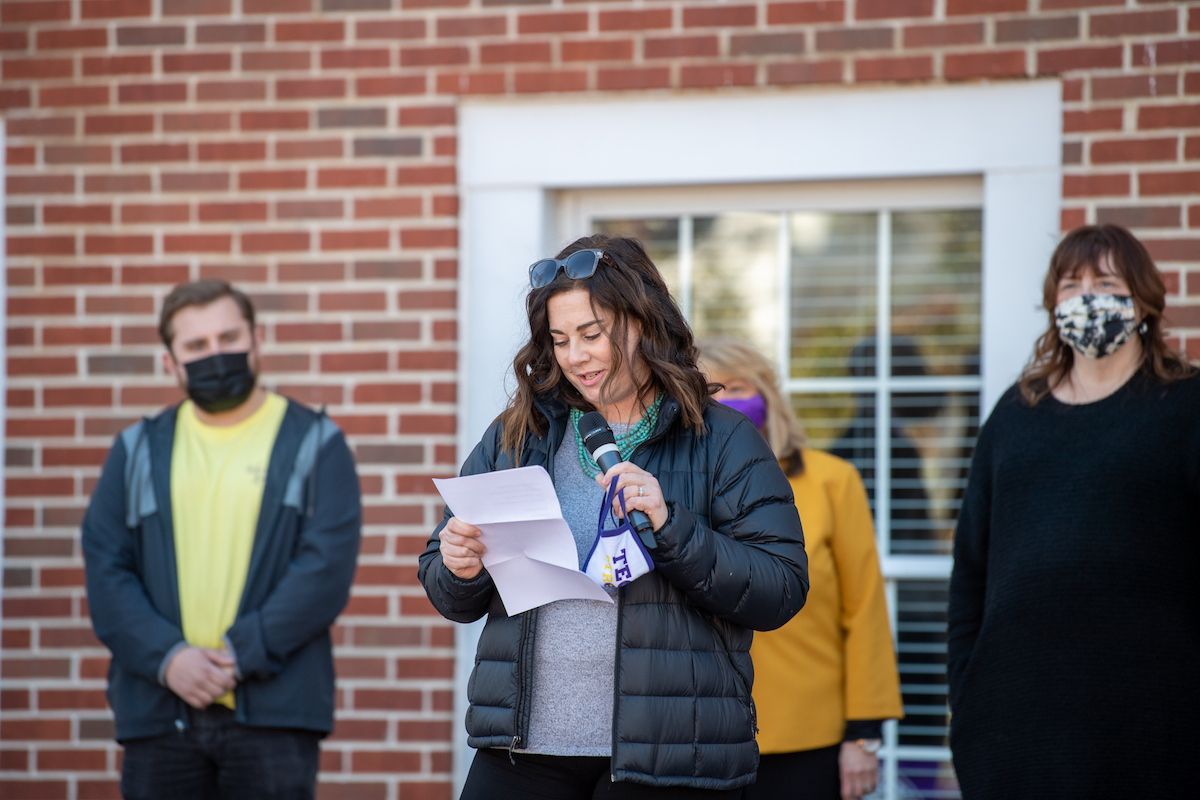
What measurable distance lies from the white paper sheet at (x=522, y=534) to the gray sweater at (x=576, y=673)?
0.09 m

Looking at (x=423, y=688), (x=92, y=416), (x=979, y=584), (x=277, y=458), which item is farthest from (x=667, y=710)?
(x=92, y=416)

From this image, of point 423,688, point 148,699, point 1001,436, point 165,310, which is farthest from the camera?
point 423,688

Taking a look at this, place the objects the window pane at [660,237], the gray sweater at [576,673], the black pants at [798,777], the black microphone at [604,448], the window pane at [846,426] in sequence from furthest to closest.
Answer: the window pane at [660,237], the window pane at [846,426], the black pants at [798,777], the gray sweater at [576,673], the black microphone at [604,448]

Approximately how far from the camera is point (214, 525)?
11.8 feet

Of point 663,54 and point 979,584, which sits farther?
point 663,54

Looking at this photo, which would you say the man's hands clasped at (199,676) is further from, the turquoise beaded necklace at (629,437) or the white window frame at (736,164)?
the turquoise beaded necklace at (629,437)

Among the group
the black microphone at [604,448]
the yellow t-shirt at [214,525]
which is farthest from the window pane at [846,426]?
the black microphone at [604,448]

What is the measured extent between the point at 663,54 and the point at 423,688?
8.22 ft

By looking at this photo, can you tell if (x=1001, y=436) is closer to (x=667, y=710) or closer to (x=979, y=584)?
(x=979, y=584)

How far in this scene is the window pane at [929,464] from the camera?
4.52 m

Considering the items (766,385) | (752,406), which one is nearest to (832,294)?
(766,385)

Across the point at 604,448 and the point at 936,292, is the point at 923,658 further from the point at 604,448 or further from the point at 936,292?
the point at 604,448

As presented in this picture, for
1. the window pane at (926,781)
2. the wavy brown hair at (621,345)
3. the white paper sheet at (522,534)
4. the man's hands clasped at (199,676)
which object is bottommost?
the window pane at (926,781)

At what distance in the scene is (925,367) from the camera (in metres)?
4.54
